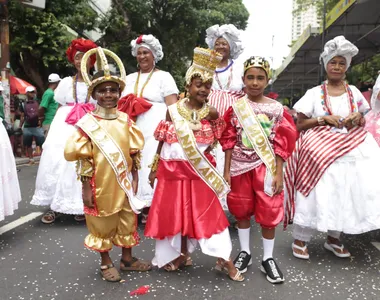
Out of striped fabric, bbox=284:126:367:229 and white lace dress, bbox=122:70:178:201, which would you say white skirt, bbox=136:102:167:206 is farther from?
striped fabric, bbox=284:126:367:229

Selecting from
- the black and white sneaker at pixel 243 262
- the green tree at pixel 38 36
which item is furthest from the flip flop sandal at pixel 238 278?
the green tree at pixel 38 36

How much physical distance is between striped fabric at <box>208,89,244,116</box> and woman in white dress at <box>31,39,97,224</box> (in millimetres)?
1486

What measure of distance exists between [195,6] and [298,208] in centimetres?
1848

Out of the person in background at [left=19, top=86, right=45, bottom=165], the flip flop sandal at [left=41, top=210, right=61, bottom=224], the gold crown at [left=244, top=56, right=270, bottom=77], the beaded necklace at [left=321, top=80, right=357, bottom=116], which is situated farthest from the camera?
the person in background at [left=19, top=86, right=45, bottom=165]

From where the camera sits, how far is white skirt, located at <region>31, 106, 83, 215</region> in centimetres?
482

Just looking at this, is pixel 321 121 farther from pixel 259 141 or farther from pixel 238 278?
pixel 238 278

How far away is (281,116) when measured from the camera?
133 inches

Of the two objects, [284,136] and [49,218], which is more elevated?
[284,136]

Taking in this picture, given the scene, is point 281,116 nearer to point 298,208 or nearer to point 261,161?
point 261,161

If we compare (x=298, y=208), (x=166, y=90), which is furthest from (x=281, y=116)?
(x=166, y=90)

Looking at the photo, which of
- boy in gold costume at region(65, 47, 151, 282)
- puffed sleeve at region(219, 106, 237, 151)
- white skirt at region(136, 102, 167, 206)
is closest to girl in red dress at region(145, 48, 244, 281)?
puffed sleeve at region(219, 106, 237, 151)

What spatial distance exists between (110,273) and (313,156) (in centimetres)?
205

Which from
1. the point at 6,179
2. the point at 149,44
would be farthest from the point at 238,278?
the point at 149,44

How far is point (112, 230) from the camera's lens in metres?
3.30
